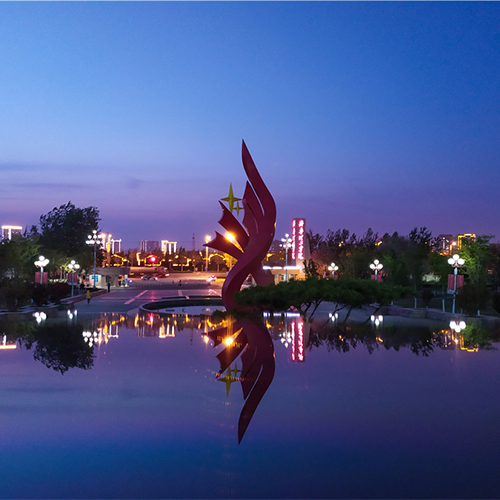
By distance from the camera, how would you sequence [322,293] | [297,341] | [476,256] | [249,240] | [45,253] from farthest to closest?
1. [45,253]
2. [476,256]
3. [249,240]
4. [322,293]
5. [297,341]

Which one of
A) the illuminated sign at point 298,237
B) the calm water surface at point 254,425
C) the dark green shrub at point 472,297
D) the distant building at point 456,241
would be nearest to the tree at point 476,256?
the distant building at point 456,241

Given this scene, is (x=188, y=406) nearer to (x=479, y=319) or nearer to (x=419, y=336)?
(x=419, y=336)

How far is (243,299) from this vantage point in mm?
19859

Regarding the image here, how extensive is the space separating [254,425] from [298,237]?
1729 inches

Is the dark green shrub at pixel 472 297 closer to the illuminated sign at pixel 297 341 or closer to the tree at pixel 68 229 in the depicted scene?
the illuminated sign at pixel 297 341

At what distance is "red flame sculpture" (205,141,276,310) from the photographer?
19.5 m

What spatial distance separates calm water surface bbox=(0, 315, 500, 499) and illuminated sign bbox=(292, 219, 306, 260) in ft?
123

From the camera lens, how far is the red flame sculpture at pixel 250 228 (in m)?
19.5

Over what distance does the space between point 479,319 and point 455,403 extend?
13.2m

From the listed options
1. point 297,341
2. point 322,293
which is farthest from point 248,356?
point 322,293

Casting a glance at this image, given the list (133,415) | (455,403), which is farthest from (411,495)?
(133,415)

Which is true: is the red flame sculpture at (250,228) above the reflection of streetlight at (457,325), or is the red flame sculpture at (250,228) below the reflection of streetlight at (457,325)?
above

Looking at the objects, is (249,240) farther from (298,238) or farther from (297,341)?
(298,238)

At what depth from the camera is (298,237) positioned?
5072 centimetres
